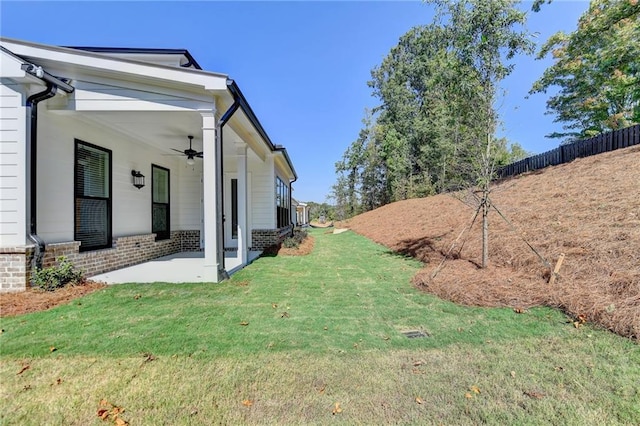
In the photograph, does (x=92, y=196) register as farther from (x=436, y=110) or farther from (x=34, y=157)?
(x=436, y=110)

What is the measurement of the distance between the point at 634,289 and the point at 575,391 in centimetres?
237

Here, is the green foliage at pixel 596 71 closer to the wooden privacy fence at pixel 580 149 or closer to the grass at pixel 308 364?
the wooden privacy fence at pixel 580 149

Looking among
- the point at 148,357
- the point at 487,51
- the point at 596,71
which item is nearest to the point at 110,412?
the point at 148,357

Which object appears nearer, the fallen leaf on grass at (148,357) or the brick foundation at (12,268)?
the fallen leaf on grass at (148,357)

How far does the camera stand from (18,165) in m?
4.20

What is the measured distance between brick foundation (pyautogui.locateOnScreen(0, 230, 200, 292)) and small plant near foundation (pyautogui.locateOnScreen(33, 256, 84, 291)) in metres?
0.10

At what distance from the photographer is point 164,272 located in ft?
19.3

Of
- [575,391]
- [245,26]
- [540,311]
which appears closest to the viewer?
[575,391]

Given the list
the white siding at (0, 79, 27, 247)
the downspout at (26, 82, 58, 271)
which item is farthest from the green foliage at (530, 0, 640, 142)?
the white siding at (0, 79, 27, 247)

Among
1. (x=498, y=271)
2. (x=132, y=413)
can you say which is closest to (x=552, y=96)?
(x=498, y=271)

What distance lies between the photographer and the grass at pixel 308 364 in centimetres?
192

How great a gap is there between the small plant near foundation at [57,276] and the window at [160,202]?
3.10 meters

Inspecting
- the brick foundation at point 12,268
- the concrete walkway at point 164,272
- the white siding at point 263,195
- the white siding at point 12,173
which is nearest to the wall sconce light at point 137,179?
the concrete walkway at point 164,272

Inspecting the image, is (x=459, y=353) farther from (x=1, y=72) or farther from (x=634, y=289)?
(x=1, y=72)
